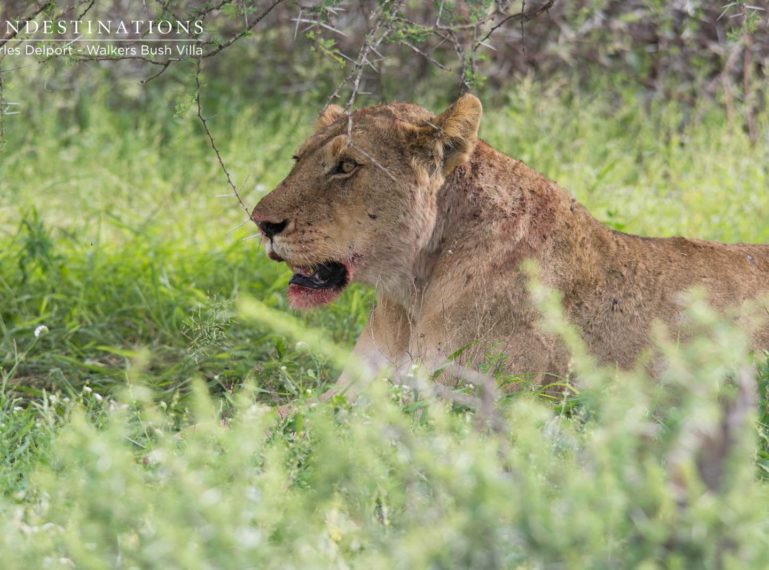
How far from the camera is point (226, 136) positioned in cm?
884

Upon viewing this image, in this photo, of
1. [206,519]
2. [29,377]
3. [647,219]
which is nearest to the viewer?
[206,519]

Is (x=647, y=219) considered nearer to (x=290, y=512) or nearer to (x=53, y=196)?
(x=53, y=196)

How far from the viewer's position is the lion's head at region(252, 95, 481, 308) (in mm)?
4043

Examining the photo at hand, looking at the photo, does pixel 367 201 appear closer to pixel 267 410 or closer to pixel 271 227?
pixel 271 227

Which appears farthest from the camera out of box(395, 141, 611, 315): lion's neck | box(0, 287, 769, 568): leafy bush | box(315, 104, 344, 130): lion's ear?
box(315, 104, 344, 130): lion's ear

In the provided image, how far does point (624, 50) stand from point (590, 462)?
23.7ft

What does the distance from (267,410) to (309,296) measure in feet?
2.80

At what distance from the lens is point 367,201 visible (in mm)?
4078

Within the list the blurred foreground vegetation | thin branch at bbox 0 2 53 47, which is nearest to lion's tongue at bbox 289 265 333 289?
the blurred foreground vegetation

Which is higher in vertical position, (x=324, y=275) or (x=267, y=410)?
(x=324, y=275)

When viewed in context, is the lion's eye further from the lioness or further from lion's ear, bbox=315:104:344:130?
lion's ear, bbox=315:104:344:130

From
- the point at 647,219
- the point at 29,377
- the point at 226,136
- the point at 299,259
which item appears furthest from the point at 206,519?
the point at 226,136

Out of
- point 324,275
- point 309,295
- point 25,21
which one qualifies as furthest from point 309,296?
point 25,21

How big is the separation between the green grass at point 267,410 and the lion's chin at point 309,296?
0.83ft
